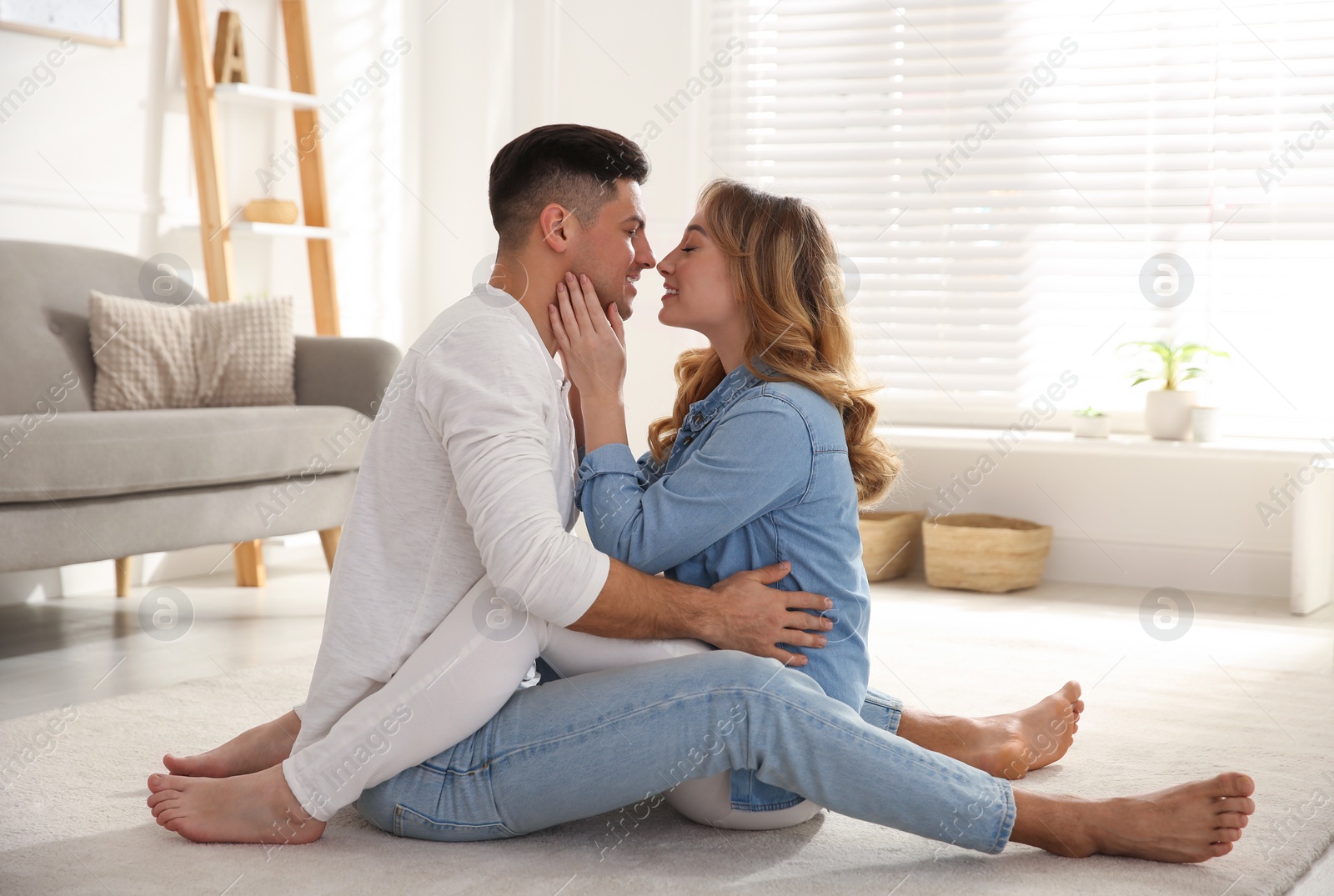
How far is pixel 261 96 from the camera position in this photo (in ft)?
12.6

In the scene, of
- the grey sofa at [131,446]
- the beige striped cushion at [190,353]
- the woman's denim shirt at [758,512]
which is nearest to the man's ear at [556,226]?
the woman's denim shirt at [758,512]

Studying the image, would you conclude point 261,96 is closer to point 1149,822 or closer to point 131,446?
point 131,446

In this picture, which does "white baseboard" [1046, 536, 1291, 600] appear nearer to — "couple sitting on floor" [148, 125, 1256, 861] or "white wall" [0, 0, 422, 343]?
"couple sitting on floor" [148, 125, 1256, 861]

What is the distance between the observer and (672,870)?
5.07 ft

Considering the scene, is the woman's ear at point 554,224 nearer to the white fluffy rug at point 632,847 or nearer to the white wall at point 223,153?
the white fluffy rug at point 632,847

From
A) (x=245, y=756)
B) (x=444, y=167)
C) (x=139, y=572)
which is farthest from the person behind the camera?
(x=444, y=167)

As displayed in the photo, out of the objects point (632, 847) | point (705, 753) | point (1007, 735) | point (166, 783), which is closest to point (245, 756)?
Result: point (166, 783)

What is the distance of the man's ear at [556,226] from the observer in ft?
5.43

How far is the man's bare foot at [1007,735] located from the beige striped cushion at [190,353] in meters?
2.16

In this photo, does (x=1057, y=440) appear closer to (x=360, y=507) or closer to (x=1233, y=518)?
(x=1233, y=518)

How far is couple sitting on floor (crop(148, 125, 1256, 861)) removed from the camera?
148cm

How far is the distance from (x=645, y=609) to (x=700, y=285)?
470mm

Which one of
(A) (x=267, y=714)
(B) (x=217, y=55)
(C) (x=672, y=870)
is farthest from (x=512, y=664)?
(B) (x=217, y=55)

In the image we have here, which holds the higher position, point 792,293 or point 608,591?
point 792,293
